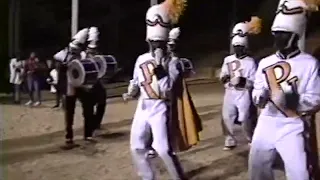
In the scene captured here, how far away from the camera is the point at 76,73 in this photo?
912 cm

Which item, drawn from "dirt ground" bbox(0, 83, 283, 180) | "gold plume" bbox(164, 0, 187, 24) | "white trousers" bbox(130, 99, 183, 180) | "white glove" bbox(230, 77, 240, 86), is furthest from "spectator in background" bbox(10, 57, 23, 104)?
"white trousers" bbox(130, 99, 183, 180)

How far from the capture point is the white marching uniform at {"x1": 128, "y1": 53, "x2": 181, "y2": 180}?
644 centimetres

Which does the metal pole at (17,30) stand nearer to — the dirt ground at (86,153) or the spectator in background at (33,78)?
the spectator in background at (33,78)

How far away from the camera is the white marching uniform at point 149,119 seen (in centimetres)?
644

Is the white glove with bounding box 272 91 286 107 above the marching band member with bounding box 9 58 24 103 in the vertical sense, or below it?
above

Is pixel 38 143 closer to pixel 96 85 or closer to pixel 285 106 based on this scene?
pixel 96 85

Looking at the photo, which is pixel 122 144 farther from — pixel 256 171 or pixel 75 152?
pixel 256 171

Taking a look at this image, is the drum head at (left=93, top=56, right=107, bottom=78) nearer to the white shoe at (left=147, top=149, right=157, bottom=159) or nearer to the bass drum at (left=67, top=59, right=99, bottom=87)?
the bass drum at (left=67, top=59, right=99, bottom=87)

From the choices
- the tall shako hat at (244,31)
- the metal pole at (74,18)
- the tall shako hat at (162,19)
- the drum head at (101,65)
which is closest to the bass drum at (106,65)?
the drum head at (101,65)

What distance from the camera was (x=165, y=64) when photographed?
21.9ft

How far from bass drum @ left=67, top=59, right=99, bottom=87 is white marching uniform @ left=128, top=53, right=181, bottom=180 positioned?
242 cm

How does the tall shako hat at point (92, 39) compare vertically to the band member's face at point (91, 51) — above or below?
above

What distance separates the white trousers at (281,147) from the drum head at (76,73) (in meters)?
4.08

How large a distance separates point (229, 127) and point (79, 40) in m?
2.13
